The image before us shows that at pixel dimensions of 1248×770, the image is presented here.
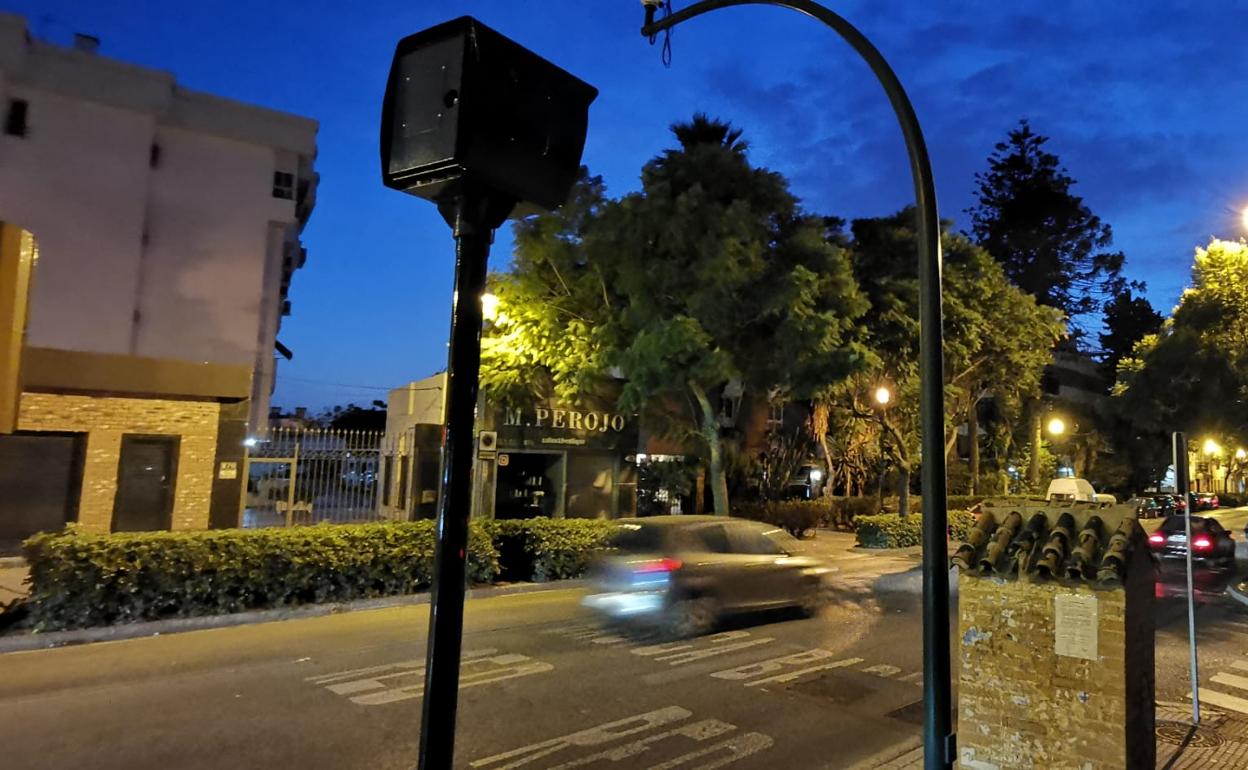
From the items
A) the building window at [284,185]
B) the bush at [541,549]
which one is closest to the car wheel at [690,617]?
the bush at [541,549]

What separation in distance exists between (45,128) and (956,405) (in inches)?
1152

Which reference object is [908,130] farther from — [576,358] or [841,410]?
[841,410]

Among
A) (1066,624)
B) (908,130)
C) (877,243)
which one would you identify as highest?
(877,243)

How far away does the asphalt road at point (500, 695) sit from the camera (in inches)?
238

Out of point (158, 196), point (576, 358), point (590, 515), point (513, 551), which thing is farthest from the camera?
point (158, 196)

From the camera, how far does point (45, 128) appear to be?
23.3 metres

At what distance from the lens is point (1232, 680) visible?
29.5 ft

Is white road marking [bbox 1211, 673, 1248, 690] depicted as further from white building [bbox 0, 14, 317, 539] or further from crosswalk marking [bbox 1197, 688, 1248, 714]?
white building [bbox 0, 14, 317, 539]

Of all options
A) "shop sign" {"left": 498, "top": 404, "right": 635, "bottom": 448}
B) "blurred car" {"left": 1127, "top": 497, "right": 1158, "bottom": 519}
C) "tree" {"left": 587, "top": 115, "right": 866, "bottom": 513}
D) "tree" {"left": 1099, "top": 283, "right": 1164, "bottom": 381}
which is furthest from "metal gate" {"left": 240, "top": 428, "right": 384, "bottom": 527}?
"tree" {"left": 1099, "top": 283, "right": 1164, "bottom": 381}

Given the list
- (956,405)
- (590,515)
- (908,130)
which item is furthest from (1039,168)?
(908,130)

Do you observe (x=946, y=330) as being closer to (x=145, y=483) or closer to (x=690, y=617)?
(x=690, y=617)

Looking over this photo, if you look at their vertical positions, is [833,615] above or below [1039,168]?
below

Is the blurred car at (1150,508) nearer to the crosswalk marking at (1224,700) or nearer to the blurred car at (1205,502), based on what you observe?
the blurred car at (1205,502)

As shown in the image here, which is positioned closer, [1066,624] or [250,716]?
[1066,624]
